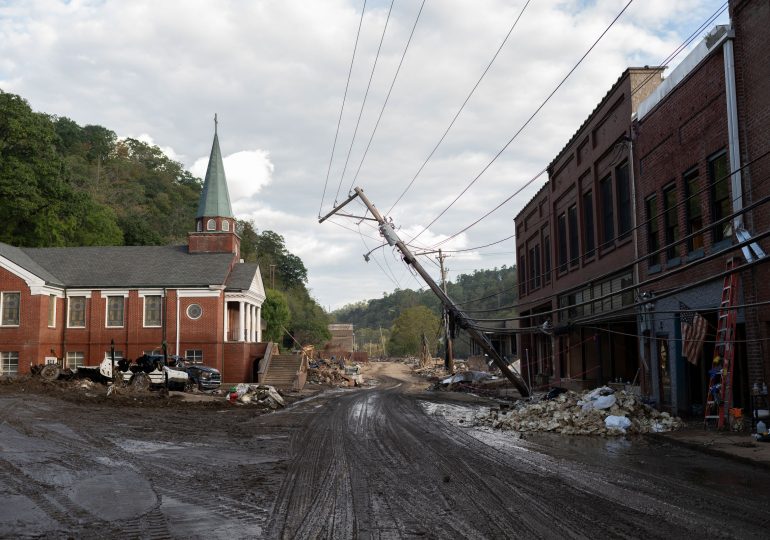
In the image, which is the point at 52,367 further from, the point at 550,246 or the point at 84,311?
the point at 550,246

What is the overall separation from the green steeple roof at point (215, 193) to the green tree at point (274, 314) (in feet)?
59.5

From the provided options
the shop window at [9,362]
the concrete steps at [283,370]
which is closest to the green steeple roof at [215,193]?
the concrete steps at [283,370]

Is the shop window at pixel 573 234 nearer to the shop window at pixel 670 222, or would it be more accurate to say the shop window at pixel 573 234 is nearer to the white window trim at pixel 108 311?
the shop window at pixel 670 222

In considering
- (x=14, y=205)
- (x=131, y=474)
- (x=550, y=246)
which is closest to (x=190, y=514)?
(x=131, y=474)

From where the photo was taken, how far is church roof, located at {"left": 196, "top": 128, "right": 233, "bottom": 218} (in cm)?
5053

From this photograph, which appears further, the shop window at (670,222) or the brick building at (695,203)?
the shop window at (670,222)

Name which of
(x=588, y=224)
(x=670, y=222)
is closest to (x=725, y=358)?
(x=670, y=222)

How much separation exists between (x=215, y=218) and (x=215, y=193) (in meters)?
2.11

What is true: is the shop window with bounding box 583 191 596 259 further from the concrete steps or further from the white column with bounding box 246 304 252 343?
the white column with bounding box 246 304 252 343

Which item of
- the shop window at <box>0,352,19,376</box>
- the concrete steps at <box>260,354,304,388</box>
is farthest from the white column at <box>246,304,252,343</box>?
the shop window at <box>0,352,19,376</box>

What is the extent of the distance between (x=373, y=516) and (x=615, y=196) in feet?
60.2

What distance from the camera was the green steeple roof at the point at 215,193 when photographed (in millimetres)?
50531

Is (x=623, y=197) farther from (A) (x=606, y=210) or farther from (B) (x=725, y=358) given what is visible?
(B) (x=725, y=358)

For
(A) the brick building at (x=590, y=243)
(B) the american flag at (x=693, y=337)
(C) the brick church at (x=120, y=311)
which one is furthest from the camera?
(C) the brick church at (x=120, y=311)
